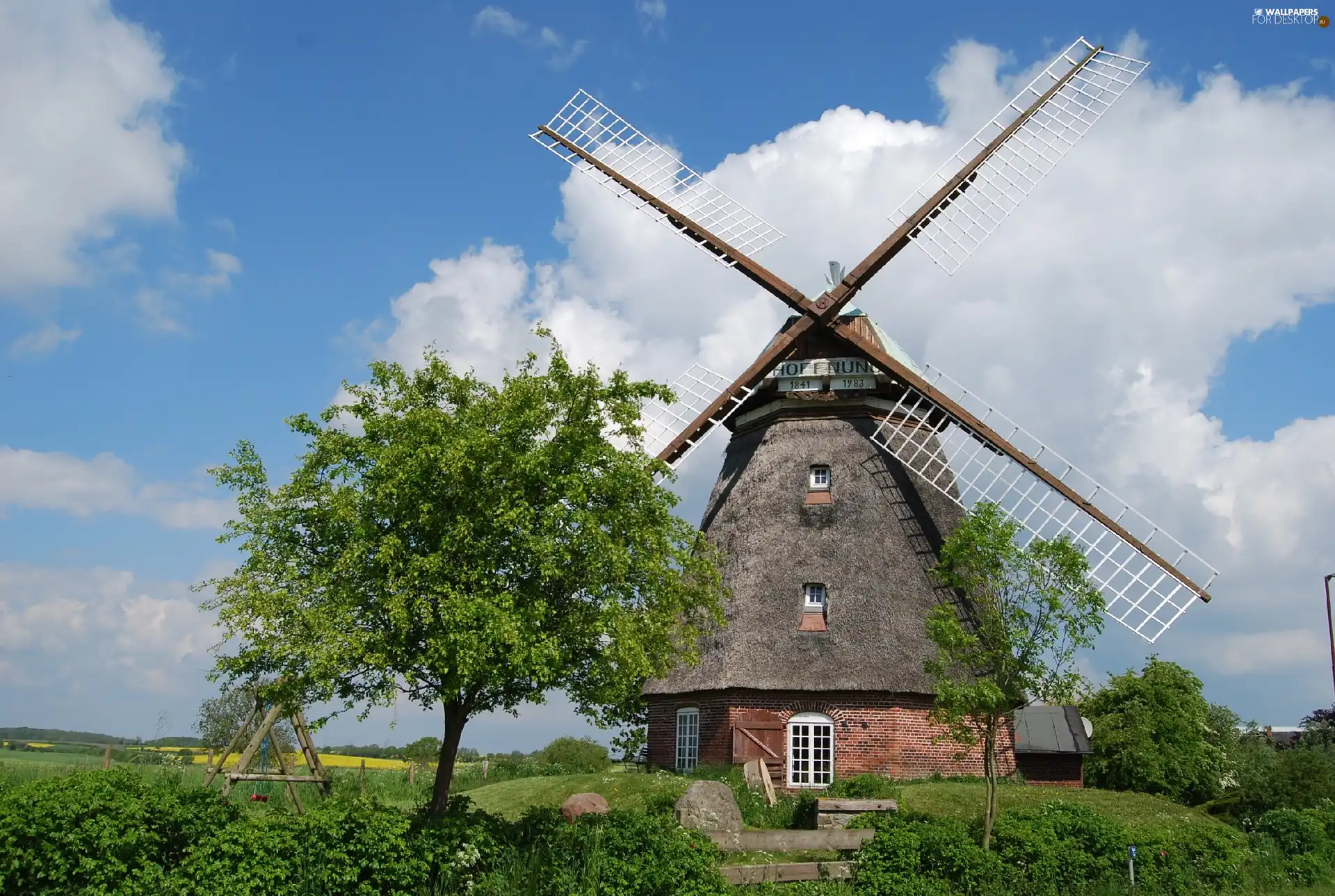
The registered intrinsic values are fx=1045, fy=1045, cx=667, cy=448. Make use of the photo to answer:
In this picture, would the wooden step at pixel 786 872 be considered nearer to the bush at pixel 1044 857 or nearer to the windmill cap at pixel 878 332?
the bush at pixel 1044 857

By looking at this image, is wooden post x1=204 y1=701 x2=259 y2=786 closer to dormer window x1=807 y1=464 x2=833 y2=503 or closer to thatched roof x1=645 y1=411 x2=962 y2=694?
thatched roof x1=645 y1=411 x2=962 y2=694

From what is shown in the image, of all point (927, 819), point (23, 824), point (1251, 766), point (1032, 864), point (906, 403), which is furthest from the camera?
point (906, 403)

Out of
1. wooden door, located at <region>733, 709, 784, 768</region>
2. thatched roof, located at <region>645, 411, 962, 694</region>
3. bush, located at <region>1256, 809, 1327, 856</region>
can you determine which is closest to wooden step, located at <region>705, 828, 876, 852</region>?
wooden door, located at <region>733, 709, 784, 768</region>

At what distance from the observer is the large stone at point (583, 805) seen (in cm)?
2008

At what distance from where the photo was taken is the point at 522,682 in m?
15.9

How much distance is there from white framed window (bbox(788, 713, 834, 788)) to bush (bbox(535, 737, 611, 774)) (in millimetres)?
10277

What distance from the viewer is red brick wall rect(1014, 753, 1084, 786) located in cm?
3120

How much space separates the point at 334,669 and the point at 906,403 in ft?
63.3

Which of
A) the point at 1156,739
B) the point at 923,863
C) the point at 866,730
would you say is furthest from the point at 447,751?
the point at 1156,739

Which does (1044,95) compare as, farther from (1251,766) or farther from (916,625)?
(1251,766)

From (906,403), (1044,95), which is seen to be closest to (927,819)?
(906,403)

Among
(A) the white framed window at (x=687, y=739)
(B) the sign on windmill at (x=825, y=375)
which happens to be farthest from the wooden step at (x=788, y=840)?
(B) the sign on windmill at (x=825, y=375)

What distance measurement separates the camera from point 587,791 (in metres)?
23.1

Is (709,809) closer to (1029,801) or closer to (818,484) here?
(1029,801)
